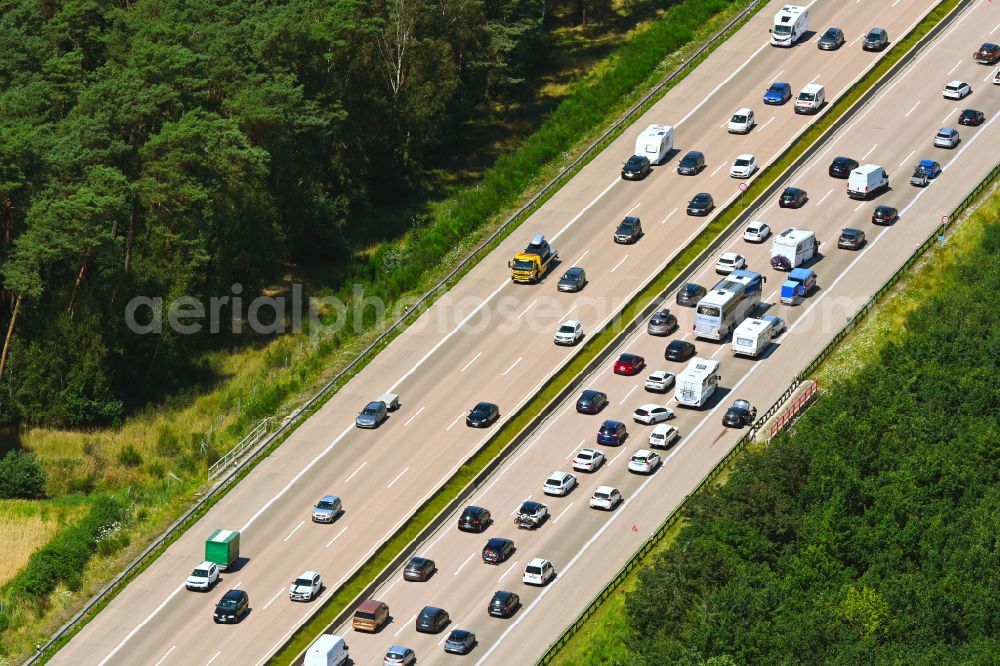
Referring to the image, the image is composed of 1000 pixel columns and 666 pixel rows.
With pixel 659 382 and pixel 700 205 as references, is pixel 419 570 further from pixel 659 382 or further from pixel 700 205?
pixel 700 205

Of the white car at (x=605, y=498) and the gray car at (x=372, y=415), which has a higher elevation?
the white car at (x=605, y=498)

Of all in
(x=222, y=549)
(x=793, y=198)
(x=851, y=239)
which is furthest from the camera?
(x=793, y=198)

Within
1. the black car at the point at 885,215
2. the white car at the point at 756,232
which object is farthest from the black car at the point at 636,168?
the black car at the point at 885,215

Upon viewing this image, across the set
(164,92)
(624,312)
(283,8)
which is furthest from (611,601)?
(283,8)

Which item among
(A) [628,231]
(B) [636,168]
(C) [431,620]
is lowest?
(C) [431,620]

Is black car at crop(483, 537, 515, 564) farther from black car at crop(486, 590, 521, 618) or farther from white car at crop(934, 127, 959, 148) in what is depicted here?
white car at crop(934, 127, 959, 148)

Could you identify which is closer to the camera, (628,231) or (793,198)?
(628,231)

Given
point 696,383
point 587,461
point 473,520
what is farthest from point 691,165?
point 473,520

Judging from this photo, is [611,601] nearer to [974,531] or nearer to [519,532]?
[519,532]

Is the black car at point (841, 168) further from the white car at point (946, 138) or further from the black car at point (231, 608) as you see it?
the black car at point (231, 608)
